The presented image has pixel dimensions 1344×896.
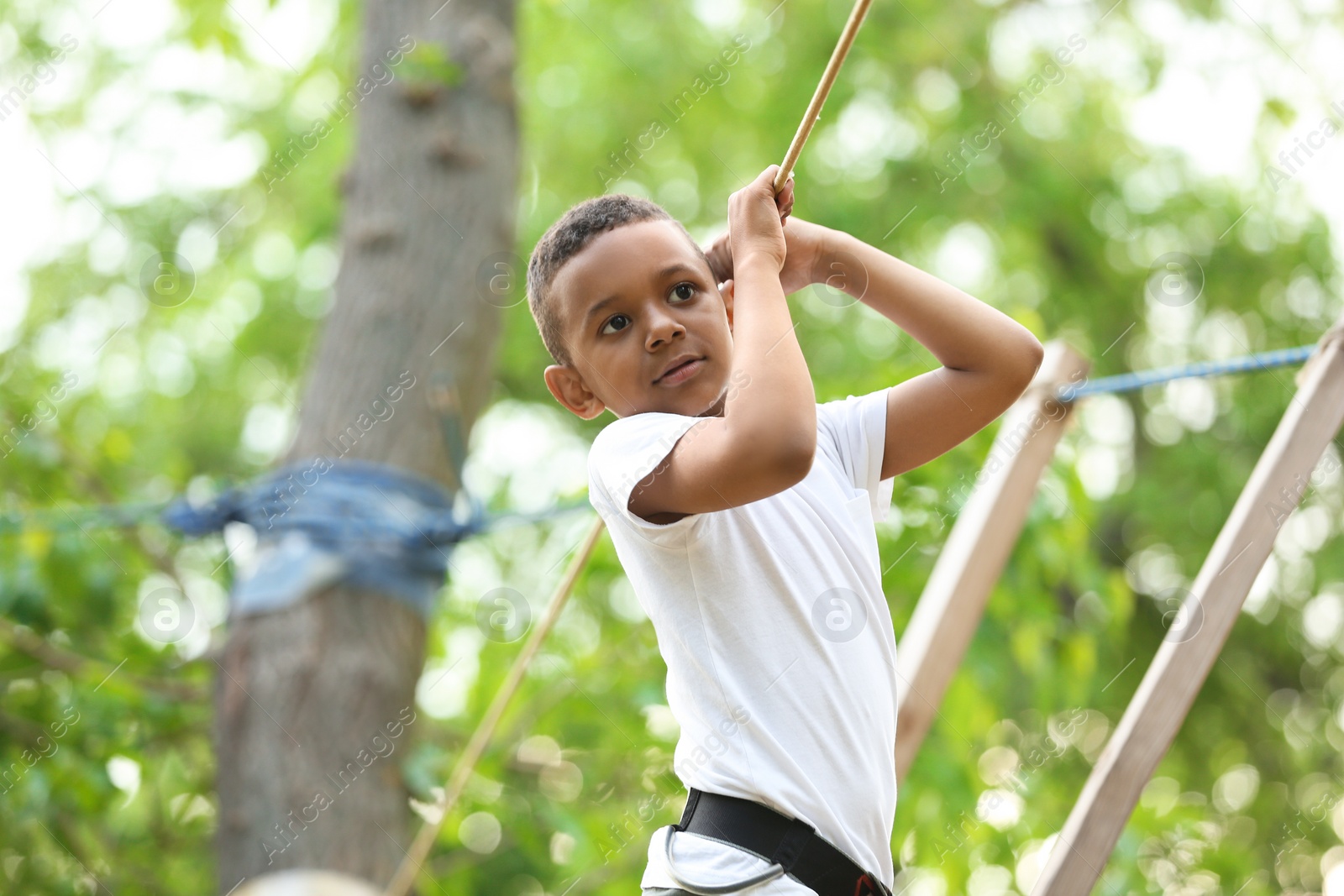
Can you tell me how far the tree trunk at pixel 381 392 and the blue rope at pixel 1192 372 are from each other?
1376 millimetres

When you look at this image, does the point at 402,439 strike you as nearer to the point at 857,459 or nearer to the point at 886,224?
the point at 857,459

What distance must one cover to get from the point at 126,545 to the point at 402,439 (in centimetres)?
111

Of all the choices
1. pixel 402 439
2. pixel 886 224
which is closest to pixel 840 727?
pixel 402 439

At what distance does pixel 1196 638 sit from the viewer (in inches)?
58.3

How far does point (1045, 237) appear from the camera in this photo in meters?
5.81

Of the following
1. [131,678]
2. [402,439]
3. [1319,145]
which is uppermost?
[1319,145]

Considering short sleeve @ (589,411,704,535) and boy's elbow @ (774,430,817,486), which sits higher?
boy's elbow @ (774,430,817,486)

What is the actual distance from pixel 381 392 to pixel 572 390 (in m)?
1.55

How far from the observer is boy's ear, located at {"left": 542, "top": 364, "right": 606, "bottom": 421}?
128cm

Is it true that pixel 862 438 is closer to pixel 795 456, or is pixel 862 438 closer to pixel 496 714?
pixel 795 456

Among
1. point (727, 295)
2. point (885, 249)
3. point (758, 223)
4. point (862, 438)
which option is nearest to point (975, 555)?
point (862, 438)

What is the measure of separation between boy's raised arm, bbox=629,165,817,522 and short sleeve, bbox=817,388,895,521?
0.23m

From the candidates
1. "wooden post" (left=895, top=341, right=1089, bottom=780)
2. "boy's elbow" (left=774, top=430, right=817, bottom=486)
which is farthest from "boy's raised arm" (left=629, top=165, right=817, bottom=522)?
"wooden post" (left=895, top=341, right=1089, bottom=780)

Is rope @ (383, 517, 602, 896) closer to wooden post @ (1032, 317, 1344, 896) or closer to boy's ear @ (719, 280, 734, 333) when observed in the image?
boy's ear @ (719, 280, 734, 333)
